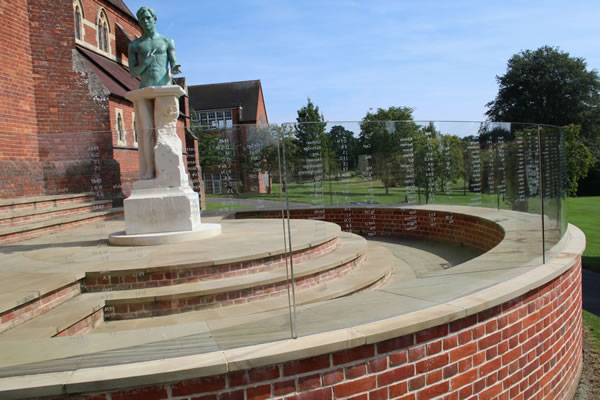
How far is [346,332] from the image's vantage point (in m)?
2.55

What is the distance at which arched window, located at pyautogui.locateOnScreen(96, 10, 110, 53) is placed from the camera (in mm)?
19078

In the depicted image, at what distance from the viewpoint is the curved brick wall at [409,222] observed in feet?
27.3

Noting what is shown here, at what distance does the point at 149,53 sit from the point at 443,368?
21.4 ft

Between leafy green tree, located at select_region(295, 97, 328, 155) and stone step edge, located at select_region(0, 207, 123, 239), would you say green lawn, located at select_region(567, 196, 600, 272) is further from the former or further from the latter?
stone step edge, located at select_region(0, 207, 123, 239)

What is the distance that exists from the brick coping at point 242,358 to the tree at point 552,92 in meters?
44.6

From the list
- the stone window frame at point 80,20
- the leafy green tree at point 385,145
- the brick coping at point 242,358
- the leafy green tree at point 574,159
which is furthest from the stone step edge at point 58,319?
the leafy green tree at point 574,159

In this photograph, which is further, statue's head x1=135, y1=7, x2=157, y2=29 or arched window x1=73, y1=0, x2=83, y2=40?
arched window x1=73, y1=0, x2=83, y2=40

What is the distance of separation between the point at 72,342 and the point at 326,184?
15.3 feet

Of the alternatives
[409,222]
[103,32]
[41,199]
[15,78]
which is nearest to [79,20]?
[103,32]

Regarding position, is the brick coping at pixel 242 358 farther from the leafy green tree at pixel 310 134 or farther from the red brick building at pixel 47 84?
the red brick building at pixel 47 84

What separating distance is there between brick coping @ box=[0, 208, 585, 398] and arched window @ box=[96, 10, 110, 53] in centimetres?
1983

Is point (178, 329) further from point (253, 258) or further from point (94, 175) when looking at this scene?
point (94, 175)

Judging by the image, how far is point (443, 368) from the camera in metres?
2.84

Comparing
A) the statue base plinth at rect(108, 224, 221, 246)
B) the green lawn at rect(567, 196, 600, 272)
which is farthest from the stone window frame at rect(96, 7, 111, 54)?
the green lawn at rect(567, 196, 600, 272)
